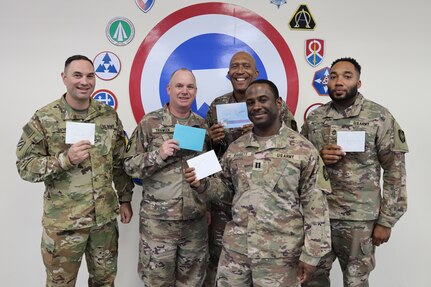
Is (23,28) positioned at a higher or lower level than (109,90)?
higher

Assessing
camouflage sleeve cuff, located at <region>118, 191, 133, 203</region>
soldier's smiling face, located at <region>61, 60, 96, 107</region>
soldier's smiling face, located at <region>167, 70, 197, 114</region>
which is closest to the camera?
soldier's smiling face, located at <region>61, 60, 96, 107</region>

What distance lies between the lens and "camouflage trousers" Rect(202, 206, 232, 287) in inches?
89.6

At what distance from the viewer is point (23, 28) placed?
2.62 meters

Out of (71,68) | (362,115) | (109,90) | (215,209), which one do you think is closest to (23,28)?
(109,90)

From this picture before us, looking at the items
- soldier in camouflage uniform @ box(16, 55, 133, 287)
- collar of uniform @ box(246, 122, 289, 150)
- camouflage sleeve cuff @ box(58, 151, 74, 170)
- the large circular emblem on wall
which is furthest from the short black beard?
camouflage sleeve cuff @ box(58, 151, 74, 170)

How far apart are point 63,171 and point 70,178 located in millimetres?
57

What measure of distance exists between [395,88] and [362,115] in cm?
101

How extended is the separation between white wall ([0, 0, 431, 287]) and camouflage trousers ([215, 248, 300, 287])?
4.29 feet

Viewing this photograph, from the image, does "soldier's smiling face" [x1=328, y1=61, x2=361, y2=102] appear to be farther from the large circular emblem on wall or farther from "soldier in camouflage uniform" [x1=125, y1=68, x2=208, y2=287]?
"soldier in camouflage uniform" [x1=125, y1=68, x2=208, y2=287]

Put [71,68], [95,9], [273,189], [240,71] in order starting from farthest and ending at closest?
[95,9] → [240,71] → [71,68] → [273,189]

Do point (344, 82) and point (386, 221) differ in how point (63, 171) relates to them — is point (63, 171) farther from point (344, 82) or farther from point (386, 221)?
point (386, 221)

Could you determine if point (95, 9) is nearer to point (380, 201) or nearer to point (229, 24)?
point (229, 24)

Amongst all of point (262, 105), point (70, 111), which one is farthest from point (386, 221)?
point (70, 111)

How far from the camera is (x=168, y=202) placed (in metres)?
1.98
